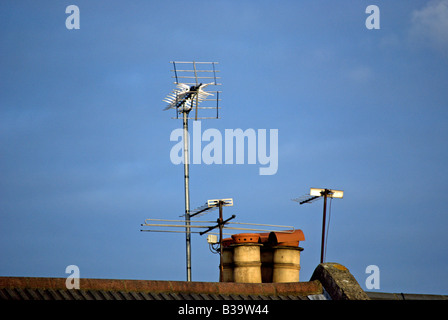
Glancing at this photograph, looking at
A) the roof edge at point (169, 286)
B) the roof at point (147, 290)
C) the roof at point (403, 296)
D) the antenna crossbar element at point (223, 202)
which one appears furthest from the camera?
the antenna crossbar element at point (223, 202)

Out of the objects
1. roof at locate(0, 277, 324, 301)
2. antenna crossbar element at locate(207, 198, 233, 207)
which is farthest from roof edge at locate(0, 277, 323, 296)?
antenna crossbar element at locate(207, 198, 233, 207)

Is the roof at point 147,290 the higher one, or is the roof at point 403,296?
the roof at point 147,290

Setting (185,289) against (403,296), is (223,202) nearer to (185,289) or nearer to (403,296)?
(403,296)

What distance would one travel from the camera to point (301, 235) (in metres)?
25.3

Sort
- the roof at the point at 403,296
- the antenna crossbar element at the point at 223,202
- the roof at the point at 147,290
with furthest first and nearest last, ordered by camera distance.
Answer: the antenna crossbar element at the point at 223,202, the roof at the point at 403,296, the roof at the point at 147,290

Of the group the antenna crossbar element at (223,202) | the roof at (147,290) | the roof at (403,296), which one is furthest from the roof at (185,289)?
the antenna crossbar element at (223,202)

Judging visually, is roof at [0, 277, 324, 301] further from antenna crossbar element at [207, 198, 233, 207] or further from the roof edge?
antenna crossbar element at [207, 198, 233, 207]

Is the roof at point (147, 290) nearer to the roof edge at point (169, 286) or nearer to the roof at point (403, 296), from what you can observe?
the roof edge at point (169, 286)

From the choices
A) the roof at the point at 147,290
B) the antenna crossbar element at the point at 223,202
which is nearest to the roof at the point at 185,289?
the roof at the point at 147,290

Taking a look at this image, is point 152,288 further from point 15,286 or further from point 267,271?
point 267,271

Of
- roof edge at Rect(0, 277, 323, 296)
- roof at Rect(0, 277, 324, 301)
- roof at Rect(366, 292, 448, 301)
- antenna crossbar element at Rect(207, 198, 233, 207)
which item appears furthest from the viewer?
antenna crossbar element at Rect(207, 198, 233, 207)

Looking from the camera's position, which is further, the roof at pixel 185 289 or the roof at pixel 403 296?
the roof at pixel 403 296

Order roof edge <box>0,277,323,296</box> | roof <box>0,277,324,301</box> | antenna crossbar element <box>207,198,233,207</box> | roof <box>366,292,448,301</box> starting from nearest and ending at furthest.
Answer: roof <box>0,277,324,301</box>, roof edge <box>0,277,323,296</box>, roof <box>366,292,448,301</box>, antenna crossbar element <box>207,198,233,207</box>
